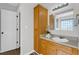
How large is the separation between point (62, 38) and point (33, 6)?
800mm

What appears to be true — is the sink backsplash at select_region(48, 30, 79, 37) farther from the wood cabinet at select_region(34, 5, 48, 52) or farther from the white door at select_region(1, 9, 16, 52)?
the white door at select_region(1, 9, 16, 52)

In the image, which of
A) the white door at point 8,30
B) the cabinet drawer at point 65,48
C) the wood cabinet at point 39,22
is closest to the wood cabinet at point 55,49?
the cabinet drawer at point 65,48

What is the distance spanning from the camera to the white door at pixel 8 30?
154 centimetres

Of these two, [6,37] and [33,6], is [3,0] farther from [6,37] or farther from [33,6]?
[6,37]

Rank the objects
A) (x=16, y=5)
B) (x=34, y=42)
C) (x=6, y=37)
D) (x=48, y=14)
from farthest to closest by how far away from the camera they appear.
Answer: (x=48, y=14) → (x=34, y=42) → (x=6, y=37) → (x=16, y=5)

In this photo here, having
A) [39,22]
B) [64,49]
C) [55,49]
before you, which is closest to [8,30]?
[39,22]

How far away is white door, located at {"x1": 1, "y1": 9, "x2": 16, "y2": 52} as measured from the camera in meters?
1.54

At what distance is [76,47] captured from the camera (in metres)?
1.52

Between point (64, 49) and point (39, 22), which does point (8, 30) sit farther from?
point (64, 49)

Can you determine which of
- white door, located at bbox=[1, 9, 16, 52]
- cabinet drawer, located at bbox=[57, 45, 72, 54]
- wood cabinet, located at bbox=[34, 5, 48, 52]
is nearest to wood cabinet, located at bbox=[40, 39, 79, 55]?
cabinet drawer, located at bbox=[57, 45, 72, 54]

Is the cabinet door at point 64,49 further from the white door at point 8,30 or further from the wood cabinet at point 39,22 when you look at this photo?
the white door at point 8,30

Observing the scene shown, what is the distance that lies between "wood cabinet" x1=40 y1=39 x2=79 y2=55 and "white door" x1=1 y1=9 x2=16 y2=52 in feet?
1.77

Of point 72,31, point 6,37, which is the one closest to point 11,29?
point 6,37

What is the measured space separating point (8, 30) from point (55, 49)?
2.84 ft
